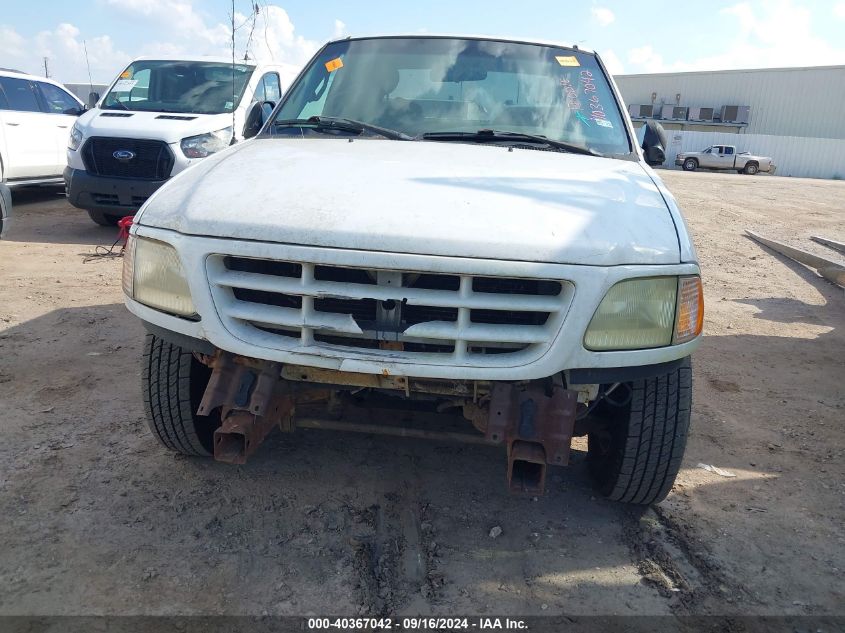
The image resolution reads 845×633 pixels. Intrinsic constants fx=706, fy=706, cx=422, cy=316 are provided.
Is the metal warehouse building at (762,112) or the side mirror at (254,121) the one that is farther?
the metal warehouse building at (762,112)

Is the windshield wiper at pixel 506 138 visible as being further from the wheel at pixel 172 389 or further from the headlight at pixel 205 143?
the headlight at pixel 205 143

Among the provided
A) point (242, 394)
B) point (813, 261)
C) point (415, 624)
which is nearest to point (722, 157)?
point (813, 261)

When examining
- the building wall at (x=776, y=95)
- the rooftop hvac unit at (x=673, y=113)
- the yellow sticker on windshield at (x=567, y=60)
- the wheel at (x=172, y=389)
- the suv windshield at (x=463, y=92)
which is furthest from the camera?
the rooftop hvac unit at (x=673, y=113)

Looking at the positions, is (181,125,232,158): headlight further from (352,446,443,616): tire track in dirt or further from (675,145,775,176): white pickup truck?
(675,145,775,176): white pickup truck

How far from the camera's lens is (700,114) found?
4634cm

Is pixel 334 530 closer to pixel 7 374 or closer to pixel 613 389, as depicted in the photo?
pixel 613 389

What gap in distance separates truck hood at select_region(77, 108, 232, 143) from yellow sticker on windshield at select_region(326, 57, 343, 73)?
4.53 metres

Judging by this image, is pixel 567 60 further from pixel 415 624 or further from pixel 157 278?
pixel 415 624

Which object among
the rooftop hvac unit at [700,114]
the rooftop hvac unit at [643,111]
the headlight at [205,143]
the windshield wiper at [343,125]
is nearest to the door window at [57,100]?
the headlight at [205,143]

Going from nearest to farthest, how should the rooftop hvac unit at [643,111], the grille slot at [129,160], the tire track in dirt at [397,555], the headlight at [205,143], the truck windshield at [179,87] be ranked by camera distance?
the tire track in dirt at [397,555]
the grille slot at [129,160]
the headlight at [205,143]
the truck windshield at [179,87]
the rooftop hvac unit at [643,111]

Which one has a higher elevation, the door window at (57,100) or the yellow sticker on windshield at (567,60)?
the yellow sticker on windshield at (567,60)

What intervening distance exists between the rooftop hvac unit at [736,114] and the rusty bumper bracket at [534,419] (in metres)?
48.8

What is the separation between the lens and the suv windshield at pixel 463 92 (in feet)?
11.8

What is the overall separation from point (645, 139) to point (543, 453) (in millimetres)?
2423
